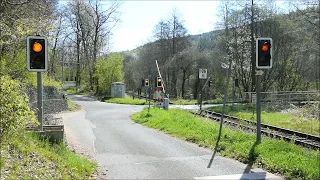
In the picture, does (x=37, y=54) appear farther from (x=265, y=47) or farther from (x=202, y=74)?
(x=202, y=74)

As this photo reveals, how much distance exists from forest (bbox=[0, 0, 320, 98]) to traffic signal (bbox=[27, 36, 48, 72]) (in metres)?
7.89

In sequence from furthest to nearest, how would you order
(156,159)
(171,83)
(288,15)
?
(171,83) → (288,15) → (156,159)

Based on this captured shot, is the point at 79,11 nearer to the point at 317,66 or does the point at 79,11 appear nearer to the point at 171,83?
the point at 171,83

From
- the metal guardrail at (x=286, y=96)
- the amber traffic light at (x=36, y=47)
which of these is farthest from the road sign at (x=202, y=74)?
the metal guardrail at (x=286, y=96)

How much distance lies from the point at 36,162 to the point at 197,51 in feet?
173

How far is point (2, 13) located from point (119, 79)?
121 feet

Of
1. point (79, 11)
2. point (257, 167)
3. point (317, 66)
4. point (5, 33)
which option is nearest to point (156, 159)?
point (257, 167)

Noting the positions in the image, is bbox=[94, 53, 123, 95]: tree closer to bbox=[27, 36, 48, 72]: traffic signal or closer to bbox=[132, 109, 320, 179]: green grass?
bbox=[132, 109, 320, 179]: green grass

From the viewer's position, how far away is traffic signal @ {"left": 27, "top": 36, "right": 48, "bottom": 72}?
8.38 metres

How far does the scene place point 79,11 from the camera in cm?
5600

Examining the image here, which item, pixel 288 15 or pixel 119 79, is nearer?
pixel 288 15

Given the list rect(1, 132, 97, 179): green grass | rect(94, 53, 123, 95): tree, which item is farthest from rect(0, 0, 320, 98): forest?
rect(1, 132, 97, 179): green grass

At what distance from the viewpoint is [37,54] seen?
847 centimetres

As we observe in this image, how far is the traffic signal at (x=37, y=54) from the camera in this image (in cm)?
838
